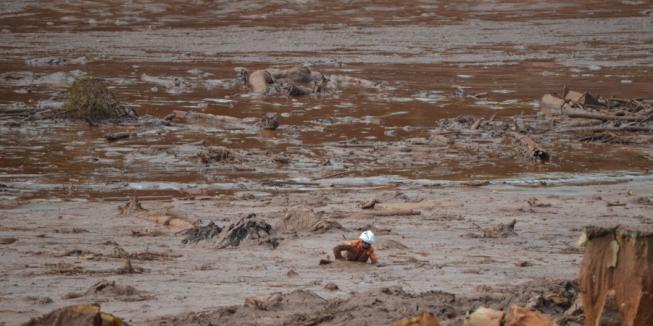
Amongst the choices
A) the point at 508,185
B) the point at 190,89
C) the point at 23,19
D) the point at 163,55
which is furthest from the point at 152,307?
the point at 23,19

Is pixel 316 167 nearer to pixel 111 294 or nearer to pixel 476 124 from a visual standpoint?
pixel 476 124

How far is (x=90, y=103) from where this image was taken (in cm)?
1862

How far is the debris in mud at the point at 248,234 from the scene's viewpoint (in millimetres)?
9984

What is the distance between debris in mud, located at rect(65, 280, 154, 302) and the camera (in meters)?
7.77

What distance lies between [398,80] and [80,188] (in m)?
11.3

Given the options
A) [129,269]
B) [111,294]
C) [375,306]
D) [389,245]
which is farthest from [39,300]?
[389,245]

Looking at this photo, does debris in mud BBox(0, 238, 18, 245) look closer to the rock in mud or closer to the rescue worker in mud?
the rescue worker in mud

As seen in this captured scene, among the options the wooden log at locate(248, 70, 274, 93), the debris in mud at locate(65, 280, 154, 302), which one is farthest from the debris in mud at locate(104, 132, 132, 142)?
the debris in mud at locate(65, 280, 154, 302)

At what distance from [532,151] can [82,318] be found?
11.1 meters

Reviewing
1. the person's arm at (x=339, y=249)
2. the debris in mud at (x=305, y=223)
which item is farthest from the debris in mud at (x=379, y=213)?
the person's arm at (x=339, y=249)

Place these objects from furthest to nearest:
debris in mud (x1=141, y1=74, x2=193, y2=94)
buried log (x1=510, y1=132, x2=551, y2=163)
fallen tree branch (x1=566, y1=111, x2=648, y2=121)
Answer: debris in mud (x1=141, y1=74, x2=193, y2=94)
fallen tree branch (x1=566, y1=111, x2=648, y2=121)
buried log (x1=510, y1=132, x2=551, y2=163)

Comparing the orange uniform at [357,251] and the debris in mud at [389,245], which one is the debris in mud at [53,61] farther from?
the orange uniform at [357,251]

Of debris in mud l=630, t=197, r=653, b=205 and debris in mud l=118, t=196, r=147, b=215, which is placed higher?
debris in mud l=118, t=196, r=147, b=215

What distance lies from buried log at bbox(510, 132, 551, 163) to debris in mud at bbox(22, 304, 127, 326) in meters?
10.7
